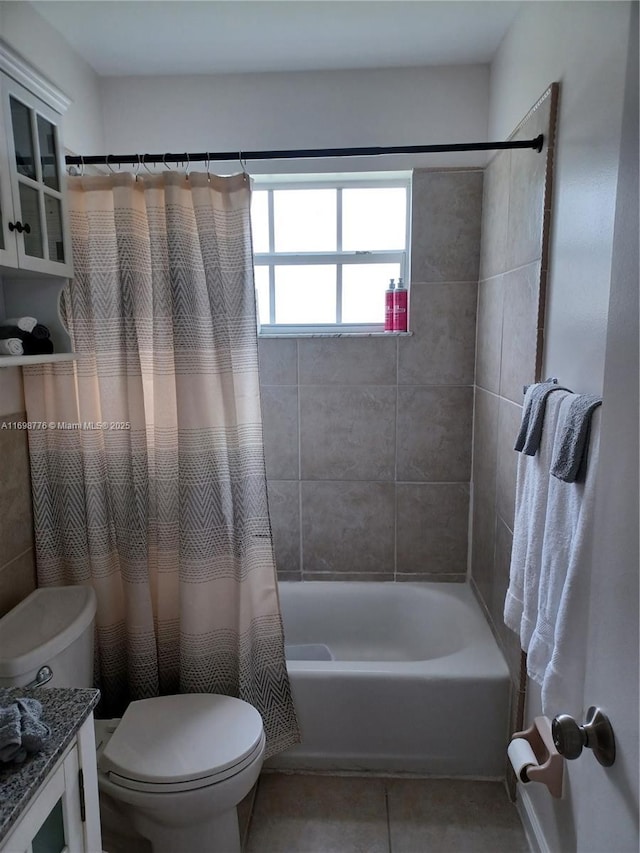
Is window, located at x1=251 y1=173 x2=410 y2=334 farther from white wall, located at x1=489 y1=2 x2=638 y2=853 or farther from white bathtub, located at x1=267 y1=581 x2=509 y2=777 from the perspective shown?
white bathtub, located at x1=267 y1=581 x2=509 y2=777

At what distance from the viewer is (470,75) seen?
204 centimetres

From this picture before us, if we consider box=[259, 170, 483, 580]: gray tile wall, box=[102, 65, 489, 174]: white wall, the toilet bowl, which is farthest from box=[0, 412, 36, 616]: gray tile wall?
box=[102, 65, 489, 174]: white wall

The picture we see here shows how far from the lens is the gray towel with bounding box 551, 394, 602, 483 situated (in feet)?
3.29

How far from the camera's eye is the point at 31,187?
1.38m

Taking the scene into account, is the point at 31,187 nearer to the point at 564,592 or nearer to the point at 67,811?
the point at 67,811

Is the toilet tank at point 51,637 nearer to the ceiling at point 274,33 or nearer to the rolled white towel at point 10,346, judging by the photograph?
the rolled white towel at point 10,346

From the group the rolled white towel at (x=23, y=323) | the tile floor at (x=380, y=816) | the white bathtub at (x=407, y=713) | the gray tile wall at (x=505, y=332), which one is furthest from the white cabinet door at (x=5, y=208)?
the tile floor at (x=380, y=816)

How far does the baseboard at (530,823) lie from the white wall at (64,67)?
2.62m

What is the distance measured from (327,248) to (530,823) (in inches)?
90.2

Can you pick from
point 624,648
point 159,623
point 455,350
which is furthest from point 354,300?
point 624,648

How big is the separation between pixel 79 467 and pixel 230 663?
0.85 m

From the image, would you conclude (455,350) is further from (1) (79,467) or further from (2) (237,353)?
(1) (79,467)

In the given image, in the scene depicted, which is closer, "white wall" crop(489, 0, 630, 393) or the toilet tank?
"white wall" crop(489, 0, 630, 393)

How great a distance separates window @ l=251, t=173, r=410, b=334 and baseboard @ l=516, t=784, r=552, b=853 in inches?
72.4
